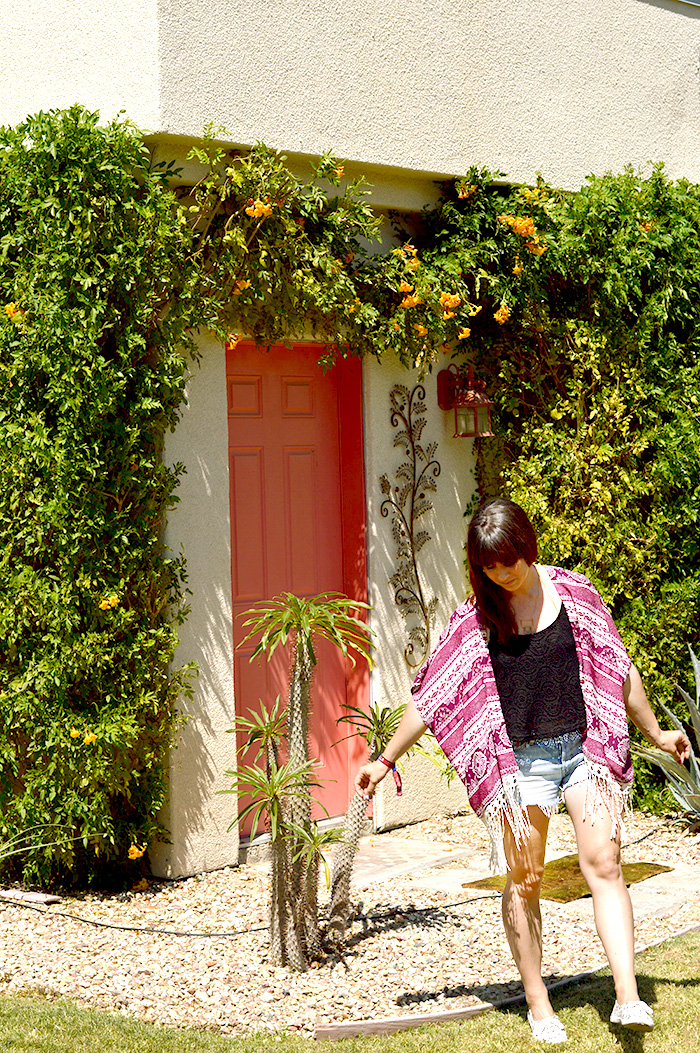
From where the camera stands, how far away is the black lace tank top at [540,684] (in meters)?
4.07

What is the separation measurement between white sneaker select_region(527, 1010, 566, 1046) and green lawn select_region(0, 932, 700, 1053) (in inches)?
1.3

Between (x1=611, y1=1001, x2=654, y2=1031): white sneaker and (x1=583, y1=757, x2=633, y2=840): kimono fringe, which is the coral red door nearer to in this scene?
(x1=583, y1=757, x2=633, y2=840): kimono fringe

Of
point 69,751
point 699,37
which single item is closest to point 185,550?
point 69,751

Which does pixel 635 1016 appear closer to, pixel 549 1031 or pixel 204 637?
pixel 549 1031

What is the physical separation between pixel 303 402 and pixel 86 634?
2153mm

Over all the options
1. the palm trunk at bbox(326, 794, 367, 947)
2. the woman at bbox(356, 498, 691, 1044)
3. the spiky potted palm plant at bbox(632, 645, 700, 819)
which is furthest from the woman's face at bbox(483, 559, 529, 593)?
the spiky potted palm plant at bbox(632, 645, 700, 819)

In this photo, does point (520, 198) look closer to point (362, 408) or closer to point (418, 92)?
point (418, 92)

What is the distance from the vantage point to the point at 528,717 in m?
4.07

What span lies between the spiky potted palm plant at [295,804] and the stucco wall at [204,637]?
151 cm

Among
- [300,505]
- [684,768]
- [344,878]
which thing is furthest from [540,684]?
[300,505]

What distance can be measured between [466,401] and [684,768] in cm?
247

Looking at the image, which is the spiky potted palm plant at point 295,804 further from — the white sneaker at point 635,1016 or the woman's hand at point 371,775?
the white sneaker at point 635,1016

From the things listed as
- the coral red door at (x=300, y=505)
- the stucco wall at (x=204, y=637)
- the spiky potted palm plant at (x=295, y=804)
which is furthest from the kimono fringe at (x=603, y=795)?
the coral red door at (x=300, y=505)

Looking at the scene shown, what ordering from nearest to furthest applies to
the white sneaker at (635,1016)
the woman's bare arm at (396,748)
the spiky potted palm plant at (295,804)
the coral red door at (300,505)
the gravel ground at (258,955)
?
the white sneaker at (635,1016)
the woman's bare arm at (396,748)
the gravel ground at (258,955)
the spiky potted palm plant at (295,804)
the coral red door at (300,505)
